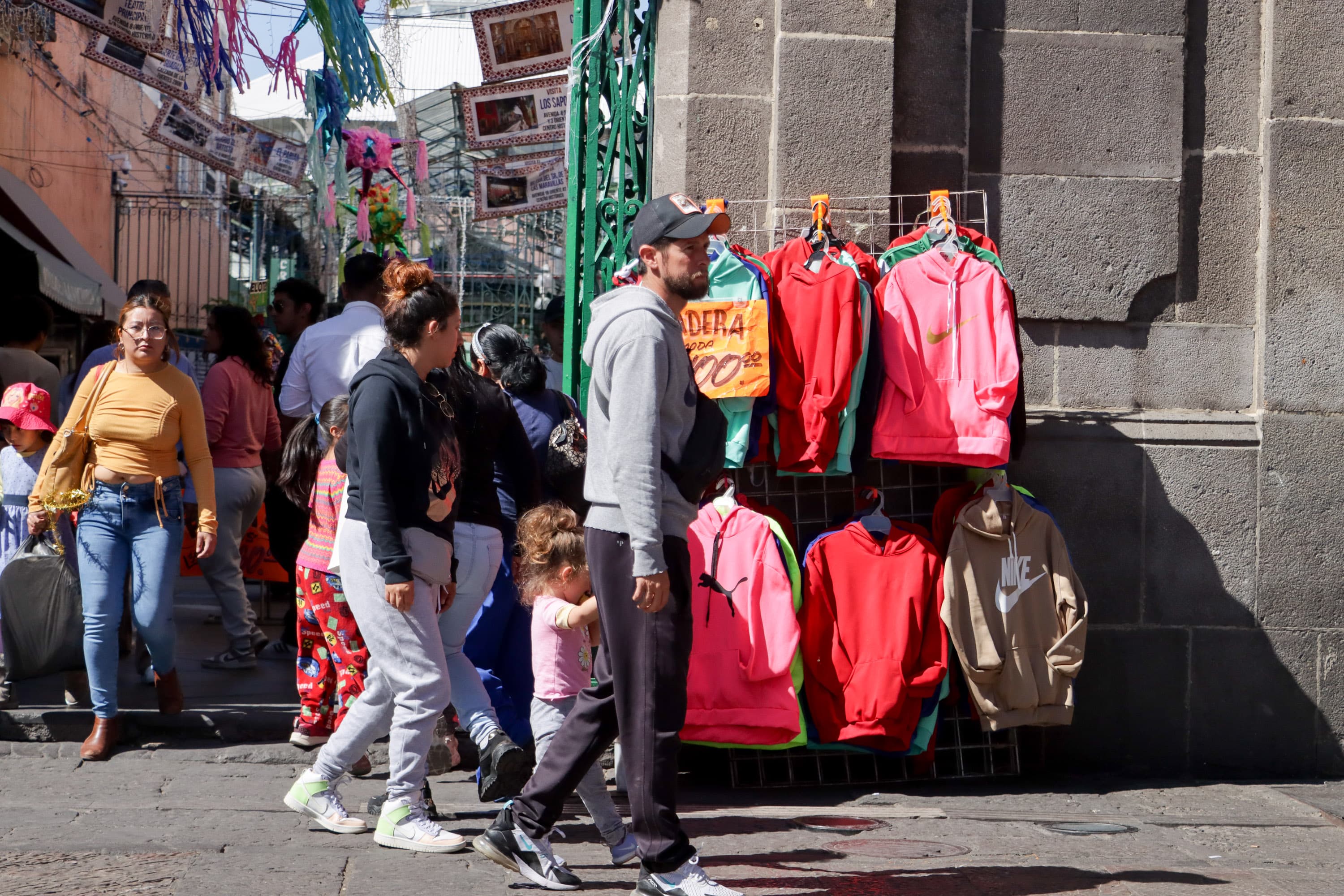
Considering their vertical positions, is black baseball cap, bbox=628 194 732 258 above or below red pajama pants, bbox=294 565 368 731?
above

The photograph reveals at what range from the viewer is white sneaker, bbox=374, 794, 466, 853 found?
4.34m

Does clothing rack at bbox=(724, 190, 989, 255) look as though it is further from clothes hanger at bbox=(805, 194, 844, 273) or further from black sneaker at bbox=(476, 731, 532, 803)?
black sneaker at bbox=(476, 731, 532, 803)

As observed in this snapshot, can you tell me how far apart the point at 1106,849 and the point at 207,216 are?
19.9 meters

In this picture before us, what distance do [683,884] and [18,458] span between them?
4.05m

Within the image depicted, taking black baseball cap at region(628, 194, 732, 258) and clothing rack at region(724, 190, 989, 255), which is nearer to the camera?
black baseball cap at region(628, 194, 732, 258)

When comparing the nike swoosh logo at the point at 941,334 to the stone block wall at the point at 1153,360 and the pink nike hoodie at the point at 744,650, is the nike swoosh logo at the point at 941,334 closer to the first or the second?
the stone block wall at the point at 1153,360

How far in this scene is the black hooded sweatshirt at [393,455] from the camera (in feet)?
13.6

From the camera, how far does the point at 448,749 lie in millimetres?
5426

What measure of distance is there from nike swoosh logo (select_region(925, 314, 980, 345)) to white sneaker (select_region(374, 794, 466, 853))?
261 centimetres

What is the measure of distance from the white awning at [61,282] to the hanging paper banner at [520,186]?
323cm

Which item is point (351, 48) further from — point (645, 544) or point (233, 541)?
point (645, 544)

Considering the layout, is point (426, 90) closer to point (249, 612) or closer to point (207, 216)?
point (207, 216)

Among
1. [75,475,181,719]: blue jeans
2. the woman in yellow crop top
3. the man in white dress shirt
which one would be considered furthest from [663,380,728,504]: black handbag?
[75,475,181,719]: blue jeans

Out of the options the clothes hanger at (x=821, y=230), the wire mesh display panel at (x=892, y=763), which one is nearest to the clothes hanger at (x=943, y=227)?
the clothes hanger at (x=821, y=230)
